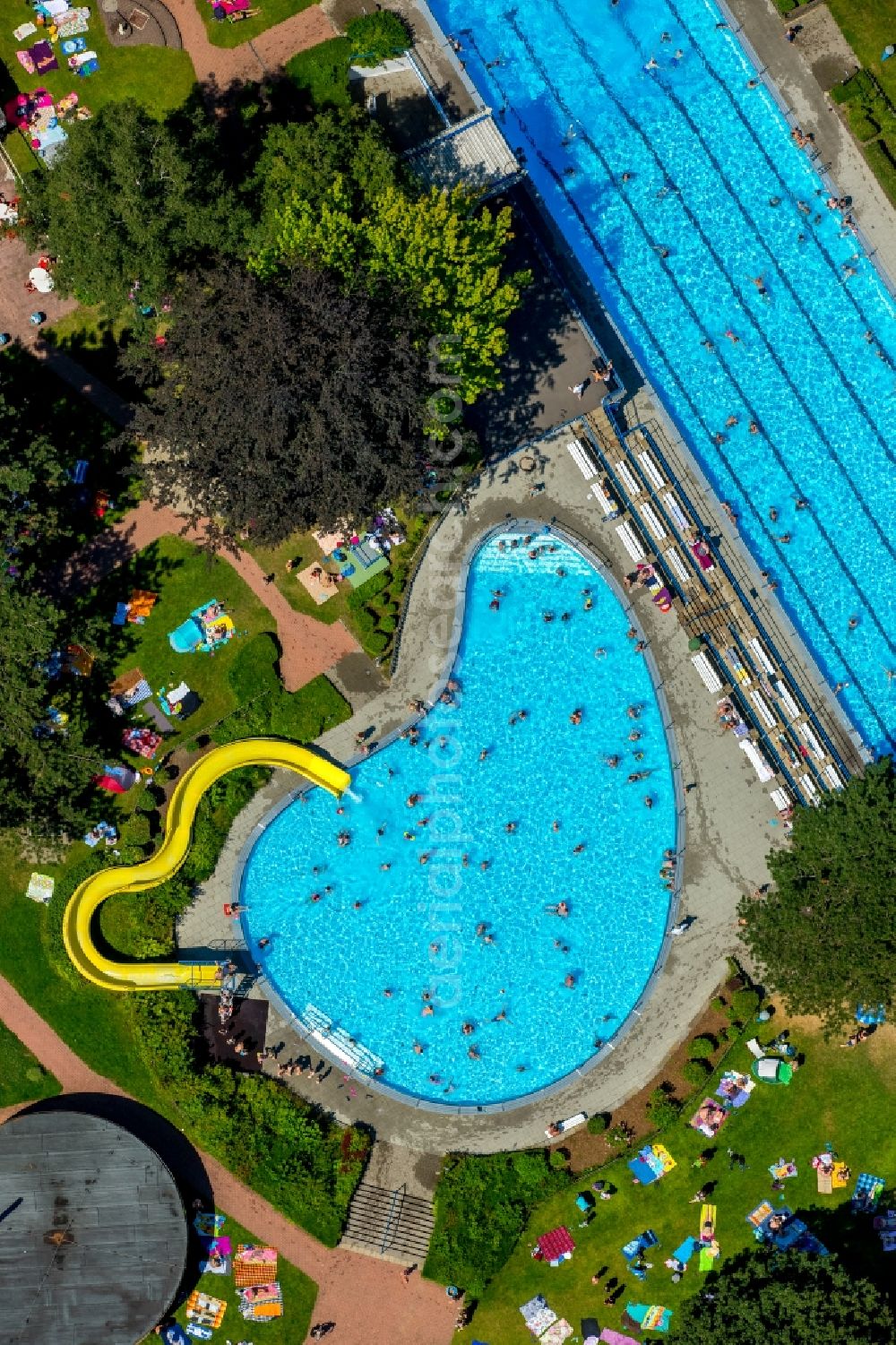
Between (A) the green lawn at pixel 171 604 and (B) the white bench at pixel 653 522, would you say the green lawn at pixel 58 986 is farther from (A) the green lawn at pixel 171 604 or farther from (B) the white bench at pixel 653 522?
(B) the white bench at pixel 653 522

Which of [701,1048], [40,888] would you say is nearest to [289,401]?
[40,888]

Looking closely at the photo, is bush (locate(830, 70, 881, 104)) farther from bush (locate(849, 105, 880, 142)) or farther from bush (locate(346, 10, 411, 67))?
bush (locate(346, 10, 411, 67))

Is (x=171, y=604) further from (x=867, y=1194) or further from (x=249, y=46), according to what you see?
(x=867, y=1194)

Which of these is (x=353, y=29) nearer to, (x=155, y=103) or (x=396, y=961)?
(x=155, y=103)

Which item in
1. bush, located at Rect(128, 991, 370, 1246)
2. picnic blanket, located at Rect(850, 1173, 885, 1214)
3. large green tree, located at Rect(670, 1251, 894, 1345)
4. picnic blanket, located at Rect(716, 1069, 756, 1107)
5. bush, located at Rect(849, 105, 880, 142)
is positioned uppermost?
bush, located at Rect(849, 105, 880, 142)

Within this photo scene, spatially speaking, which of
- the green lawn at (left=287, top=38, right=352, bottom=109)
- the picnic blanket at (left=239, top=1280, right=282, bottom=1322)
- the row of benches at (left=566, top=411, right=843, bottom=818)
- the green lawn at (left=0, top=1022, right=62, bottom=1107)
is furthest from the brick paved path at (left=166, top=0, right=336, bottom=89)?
the picnic blanket at (left=239, top=1280, right=282, bottom=1322)

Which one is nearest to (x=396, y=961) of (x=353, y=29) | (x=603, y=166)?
(x=603, y=166)
